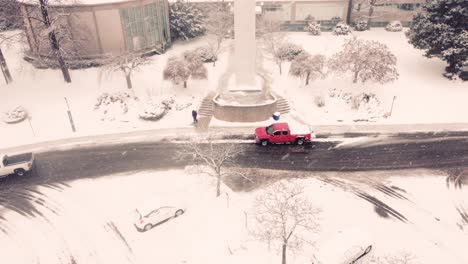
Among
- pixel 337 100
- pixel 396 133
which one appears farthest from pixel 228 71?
pixel 396 133

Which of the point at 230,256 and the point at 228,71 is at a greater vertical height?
the point at 228,71

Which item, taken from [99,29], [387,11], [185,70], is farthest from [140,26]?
[387,11]

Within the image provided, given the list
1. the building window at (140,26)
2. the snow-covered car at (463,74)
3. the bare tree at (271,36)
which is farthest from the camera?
the bare tree at (271,36)

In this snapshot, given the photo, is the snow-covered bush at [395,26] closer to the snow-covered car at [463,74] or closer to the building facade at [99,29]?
the snow-covered car at [463,74]

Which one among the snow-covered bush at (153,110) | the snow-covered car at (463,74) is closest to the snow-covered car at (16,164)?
the snow-covered bush at (153,110)

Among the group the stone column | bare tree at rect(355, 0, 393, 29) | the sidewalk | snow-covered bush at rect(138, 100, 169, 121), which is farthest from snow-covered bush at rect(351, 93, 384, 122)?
bare tree at rect(355, 0, 393, 29)

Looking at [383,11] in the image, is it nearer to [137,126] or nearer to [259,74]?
[259,74]

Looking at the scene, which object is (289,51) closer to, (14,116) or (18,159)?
(14,116)
